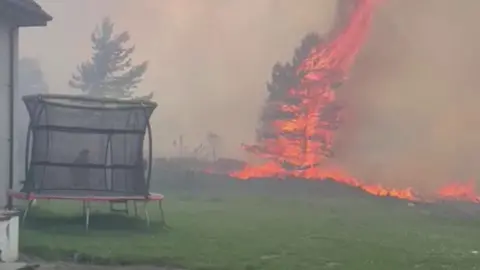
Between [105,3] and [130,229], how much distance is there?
67.3 feet

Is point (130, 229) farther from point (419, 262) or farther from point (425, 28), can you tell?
point (425, 28)

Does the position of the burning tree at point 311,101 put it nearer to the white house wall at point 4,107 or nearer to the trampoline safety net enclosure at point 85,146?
the trampoline safety net enclosure at point 85,146

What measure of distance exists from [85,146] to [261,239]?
291 cm

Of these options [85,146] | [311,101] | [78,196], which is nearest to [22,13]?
[85,146]

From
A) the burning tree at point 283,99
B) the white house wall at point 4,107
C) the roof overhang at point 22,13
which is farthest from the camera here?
the burning tree at point 283,99

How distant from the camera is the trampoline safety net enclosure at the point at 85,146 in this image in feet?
34.8

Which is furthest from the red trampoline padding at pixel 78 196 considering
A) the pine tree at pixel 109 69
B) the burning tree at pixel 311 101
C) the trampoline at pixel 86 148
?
the pine tree at pixel 109 69

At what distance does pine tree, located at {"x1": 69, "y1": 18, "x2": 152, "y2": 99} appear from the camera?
29125 millimetres

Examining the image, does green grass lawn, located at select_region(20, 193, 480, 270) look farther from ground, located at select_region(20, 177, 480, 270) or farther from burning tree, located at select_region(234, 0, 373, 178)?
burning tree, located at select_region(234, 0, 373, 178)

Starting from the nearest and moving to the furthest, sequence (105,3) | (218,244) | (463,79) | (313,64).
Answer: (218,244) < (463,79) < (313,64) < (105,3)

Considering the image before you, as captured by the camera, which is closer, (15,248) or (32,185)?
(15,248)

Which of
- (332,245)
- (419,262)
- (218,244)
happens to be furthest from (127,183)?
(419,262)

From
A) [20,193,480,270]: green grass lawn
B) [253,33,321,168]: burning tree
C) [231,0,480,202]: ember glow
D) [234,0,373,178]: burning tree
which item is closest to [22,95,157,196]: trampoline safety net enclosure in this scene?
[20,193,480,270]: green grass lawn

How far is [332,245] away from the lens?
9477 mm
